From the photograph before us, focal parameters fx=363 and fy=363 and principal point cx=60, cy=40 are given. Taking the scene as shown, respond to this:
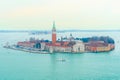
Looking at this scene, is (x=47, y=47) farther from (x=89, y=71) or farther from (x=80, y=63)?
(x=89, y=71)

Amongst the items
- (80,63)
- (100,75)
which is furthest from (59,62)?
(100,75)

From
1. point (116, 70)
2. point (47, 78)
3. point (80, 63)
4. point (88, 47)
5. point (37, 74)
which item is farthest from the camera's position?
point (88, 47)

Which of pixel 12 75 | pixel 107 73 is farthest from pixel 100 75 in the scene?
pixel 12 75

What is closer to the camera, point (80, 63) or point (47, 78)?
point (47, 78)

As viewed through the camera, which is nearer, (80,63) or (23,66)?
(23,66)

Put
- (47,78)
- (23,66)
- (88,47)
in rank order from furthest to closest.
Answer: (88,47), (23,66), (47,78)

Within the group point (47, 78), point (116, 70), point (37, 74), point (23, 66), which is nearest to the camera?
point (47, 78)

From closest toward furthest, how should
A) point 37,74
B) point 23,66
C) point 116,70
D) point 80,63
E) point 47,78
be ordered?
point 47,78 < point 37,74 < point 116,70 < point 23,66 < point 80,63

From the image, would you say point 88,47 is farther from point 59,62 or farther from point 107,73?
point 107,73
